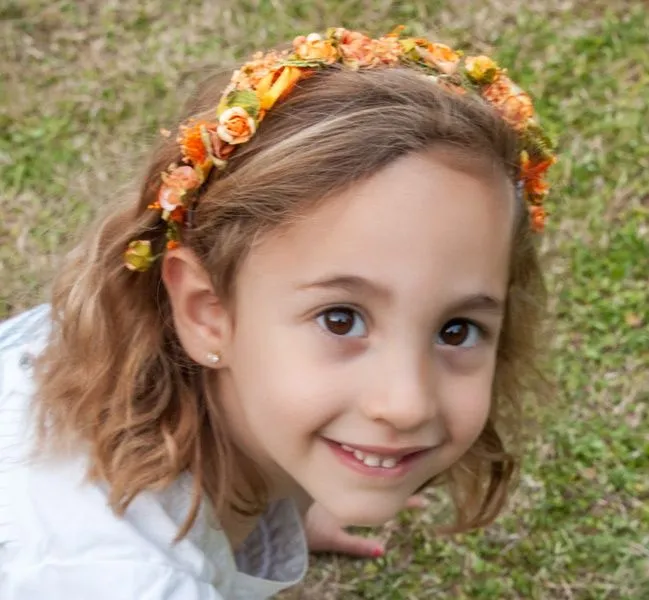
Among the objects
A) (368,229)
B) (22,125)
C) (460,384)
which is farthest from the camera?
(22,125)

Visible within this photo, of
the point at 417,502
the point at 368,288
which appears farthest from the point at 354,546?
the point at 368,288

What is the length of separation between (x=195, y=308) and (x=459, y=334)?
1.56 ft

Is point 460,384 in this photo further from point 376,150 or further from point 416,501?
point 416,501

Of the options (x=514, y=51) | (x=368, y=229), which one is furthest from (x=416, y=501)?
(x=514, y=51)

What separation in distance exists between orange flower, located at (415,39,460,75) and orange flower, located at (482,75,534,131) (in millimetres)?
77

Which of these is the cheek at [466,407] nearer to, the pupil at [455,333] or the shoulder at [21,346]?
the pupil at [455,333]

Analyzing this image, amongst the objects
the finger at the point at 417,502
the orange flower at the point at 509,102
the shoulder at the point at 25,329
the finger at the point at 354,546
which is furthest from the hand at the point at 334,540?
the orange flower at the point at 509,102

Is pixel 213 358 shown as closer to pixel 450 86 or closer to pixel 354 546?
pixel 450 86

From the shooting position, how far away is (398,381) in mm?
1483

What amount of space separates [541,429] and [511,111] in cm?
129

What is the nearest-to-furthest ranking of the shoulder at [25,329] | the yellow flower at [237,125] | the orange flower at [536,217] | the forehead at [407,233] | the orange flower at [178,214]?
1. the forehead at [407,233]
2. the yellow flower at [237,125]
3. the orange flower at [178,214]
4. the orange flower at [536,217]
5. the shoulder at [25,329]

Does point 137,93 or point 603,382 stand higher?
point 137,93

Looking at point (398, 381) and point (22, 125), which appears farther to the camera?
point (22, 125)

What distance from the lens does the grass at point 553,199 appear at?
2.59 m
